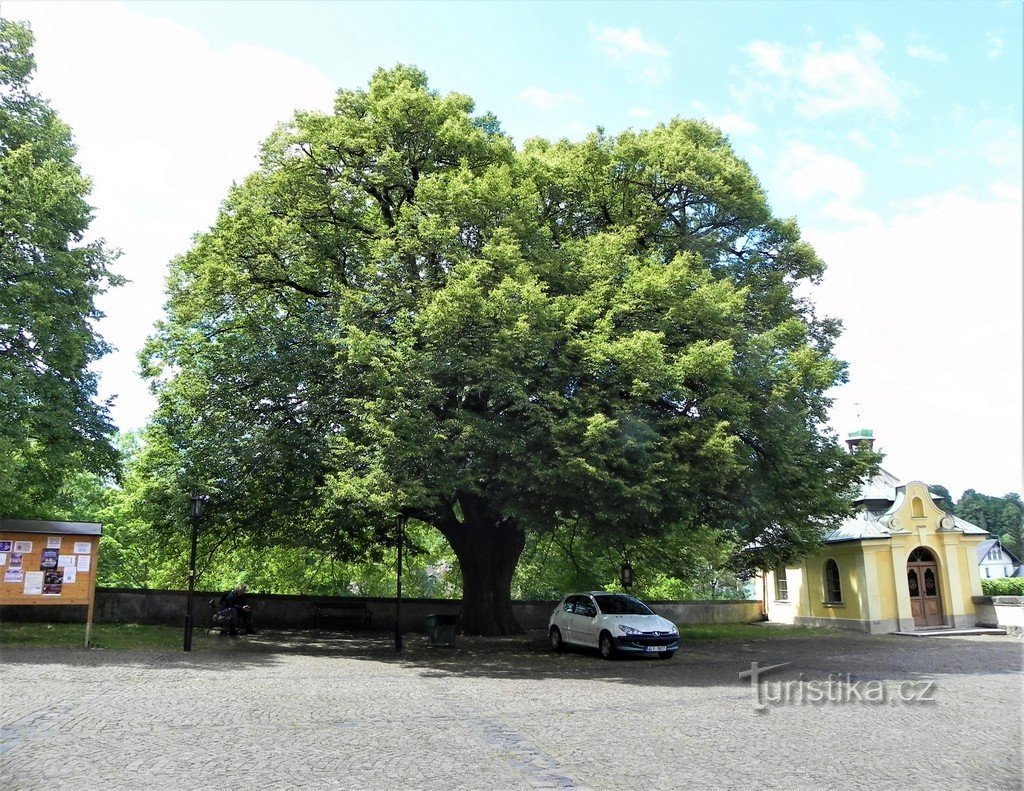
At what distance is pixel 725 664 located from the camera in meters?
17.7

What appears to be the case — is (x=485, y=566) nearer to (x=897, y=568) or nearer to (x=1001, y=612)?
(x=897, y=568)

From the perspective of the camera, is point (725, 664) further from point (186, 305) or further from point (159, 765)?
point (186, 305)

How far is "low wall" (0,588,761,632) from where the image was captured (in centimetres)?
2298

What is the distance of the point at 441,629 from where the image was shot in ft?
65.4

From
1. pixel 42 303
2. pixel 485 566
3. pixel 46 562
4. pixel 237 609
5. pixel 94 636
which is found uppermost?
pixel 42 303

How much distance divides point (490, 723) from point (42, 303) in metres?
16.6

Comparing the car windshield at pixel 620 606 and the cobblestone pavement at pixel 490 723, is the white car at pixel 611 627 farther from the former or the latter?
the cobblestone pavement at pixel 490 723

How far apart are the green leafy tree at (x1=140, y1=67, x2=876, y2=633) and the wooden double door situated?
9.08m

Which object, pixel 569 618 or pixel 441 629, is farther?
pixel 569 618

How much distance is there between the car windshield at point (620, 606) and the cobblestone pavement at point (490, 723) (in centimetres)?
222

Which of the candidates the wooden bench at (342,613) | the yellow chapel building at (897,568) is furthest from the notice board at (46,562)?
the yellow chapel building at (897,568)

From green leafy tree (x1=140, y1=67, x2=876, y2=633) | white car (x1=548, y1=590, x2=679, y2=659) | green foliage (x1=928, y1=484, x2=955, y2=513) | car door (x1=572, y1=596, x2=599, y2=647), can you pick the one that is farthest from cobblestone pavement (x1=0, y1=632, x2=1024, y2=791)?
green foliage (x1=928, y1=484, x2=955, y2=513)

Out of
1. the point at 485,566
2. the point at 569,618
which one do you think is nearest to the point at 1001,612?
the point at 569,618

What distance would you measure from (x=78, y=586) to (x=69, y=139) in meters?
13.9
